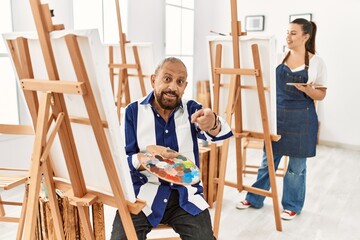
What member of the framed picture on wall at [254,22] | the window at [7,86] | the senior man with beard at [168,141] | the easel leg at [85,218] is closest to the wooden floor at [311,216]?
the window at [7,86]

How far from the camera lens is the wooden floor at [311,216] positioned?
240 centimetres

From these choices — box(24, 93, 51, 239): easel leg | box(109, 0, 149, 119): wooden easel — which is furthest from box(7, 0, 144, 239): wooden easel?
box(109, 0, 149, 119): wooden easel

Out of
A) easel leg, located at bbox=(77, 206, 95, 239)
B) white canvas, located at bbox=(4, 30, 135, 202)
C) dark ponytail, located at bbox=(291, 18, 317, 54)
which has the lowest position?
easel leg, located at bbox=(77, 206, 95, 239)

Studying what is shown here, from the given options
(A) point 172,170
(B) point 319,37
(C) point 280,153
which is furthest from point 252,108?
(B) point 319,37

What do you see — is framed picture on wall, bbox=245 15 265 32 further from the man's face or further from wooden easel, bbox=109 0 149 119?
the man's face

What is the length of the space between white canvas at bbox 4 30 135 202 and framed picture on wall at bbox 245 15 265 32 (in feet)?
14.7

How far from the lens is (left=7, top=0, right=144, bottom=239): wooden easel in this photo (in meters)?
1.13

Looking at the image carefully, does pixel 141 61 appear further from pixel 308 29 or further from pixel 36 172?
pixel 36 172

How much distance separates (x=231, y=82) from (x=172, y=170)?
36.4 inches

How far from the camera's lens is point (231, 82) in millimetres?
2154

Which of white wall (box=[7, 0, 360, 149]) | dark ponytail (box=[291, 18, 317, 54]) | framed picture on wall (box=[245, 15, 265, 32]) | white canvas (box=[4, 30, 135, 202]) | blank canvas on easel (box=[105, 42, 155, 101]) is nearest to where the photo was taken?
white canvas (box=[4, 30, 135, 202])

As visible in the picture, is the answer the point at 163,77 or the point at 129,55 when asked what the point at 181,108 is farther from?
the point at 129,55

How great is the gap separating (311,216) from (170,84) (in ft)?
5.89

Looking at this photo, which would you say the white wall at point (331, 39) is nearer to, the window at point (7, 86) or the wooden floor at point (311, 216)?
the wooden floor at point (311, 216)
